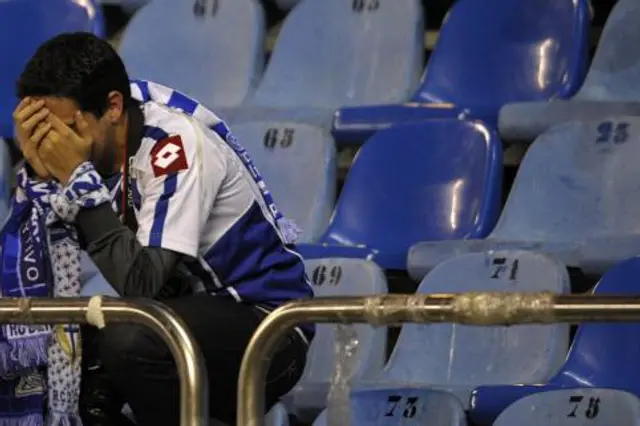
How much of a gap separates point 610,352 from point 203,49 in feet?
5.31

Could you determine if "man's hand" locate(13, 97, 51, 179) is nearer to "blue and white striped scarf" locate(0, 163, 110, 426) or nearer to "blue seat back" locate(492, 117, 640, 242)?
"blue and white striped scarf" locate(0, 163, 110, 426)

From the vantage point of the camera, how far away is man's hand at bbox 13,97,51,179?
7.68 feet

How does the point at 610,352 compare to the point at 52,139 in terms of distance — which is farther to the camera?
the point at 610,352

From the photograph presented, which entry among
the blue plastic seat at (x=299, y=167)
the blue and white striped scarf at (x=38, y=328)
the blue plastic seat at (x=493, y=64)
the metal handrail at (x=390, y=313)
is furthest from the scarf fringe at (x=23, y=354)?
the blue plastic seat at (x=493, y=64)

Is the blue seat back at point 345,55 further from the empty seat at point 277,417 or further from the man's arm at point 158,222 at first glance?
the man's arm at point 158,222

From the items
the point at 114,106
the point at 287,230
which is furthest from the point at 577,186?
the point at 114,106

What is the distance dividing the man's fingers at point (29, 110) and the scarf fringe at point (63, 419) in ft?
1.52

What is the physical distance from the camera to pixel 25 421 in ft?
8.08

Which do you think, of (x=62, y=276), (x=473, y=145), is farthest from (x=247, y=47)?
(x=62, y=276)

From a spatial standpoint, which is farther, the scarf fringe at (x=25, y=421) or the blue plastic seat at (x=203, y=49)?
the blue plastic seat at (x=203, y=49)

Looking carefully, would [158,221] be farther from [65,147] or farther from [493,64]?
[493,64]

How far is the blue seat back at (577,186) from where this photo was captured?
10.5 ft

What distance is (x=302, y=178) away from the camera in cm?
362

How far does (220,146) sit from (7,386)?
1.71 feet
